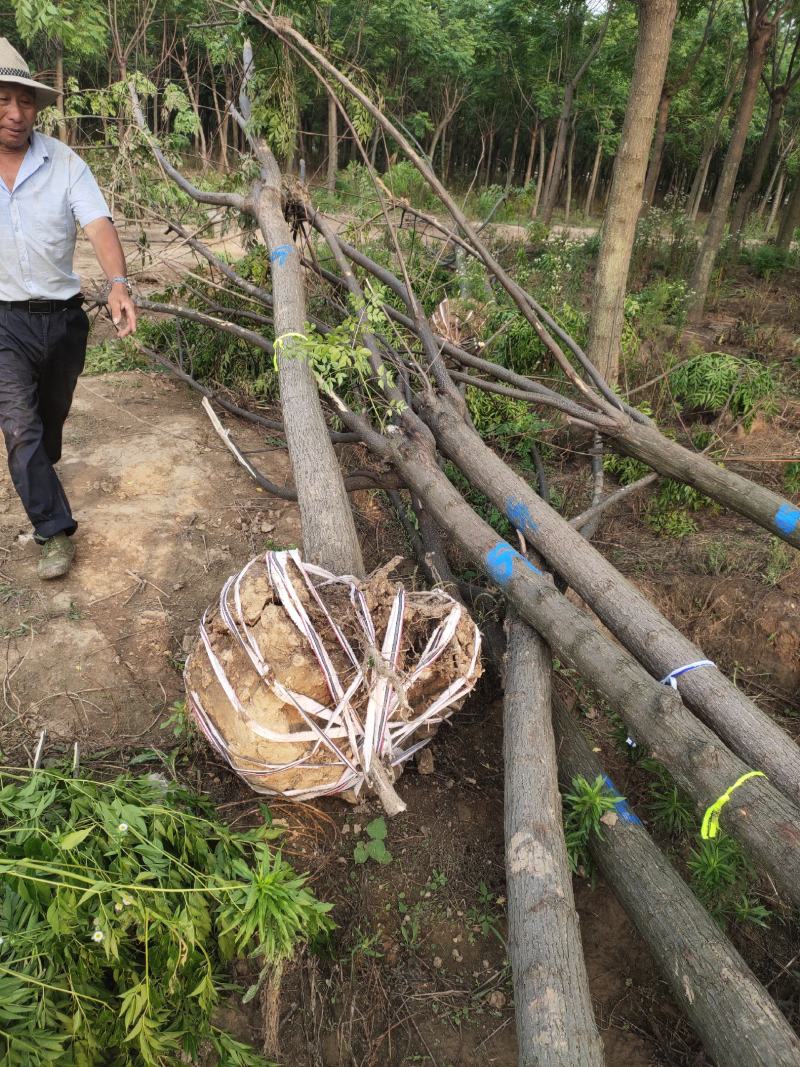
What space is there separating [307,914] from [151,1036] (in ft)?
1.32

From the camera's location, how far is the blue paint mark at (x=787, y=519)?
2.88 metres

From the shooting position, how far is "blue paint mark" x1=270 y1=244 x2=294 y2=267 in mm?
4005

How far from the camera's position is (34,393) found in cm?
298

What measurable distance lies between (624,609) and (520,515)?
65 centimetres

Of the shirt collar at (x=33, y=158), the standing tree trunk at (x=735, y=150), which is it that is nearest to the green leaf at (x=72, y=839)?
the shirt collar at (x=33, y=158)

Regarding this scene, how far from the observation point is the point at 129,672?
2.63 metres

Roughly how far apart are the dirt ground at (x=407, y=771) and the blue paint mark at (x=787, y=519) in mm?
690

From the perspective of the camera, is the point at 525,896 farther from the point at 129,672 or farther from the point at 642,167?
the point at 642,167

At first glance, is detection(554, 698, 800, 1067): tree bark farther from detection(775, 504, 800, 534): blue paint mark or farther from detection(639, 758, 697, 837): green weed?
detection(775, 504, 800, 534): blue paint mark

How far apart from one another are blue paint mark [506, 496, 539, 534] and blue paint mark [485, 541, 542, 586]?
0.96 ft

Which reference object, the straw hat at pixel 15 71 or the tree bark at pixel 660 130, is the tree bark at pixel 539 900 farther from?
the tree bark at pixel 660 130

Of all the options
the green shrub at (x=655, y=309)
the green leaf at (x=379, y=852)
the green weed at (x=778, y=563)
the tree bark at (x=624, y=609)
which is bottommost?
the green leaf at (x=379, y=852)

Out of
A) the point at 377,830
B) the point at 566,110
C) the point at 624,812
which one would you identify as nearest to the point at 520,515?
the point at 624,812

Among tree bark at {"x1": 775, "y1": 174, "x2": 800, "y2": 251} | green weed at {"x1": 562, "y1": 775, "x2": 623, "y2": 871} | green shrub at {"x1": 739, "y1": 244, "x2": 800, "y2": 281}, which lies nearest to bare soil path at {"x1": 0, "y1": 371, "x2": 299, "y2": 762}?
green weed at {"x1": 562, "y1": 775, "x2": 623, "y2": 871}
